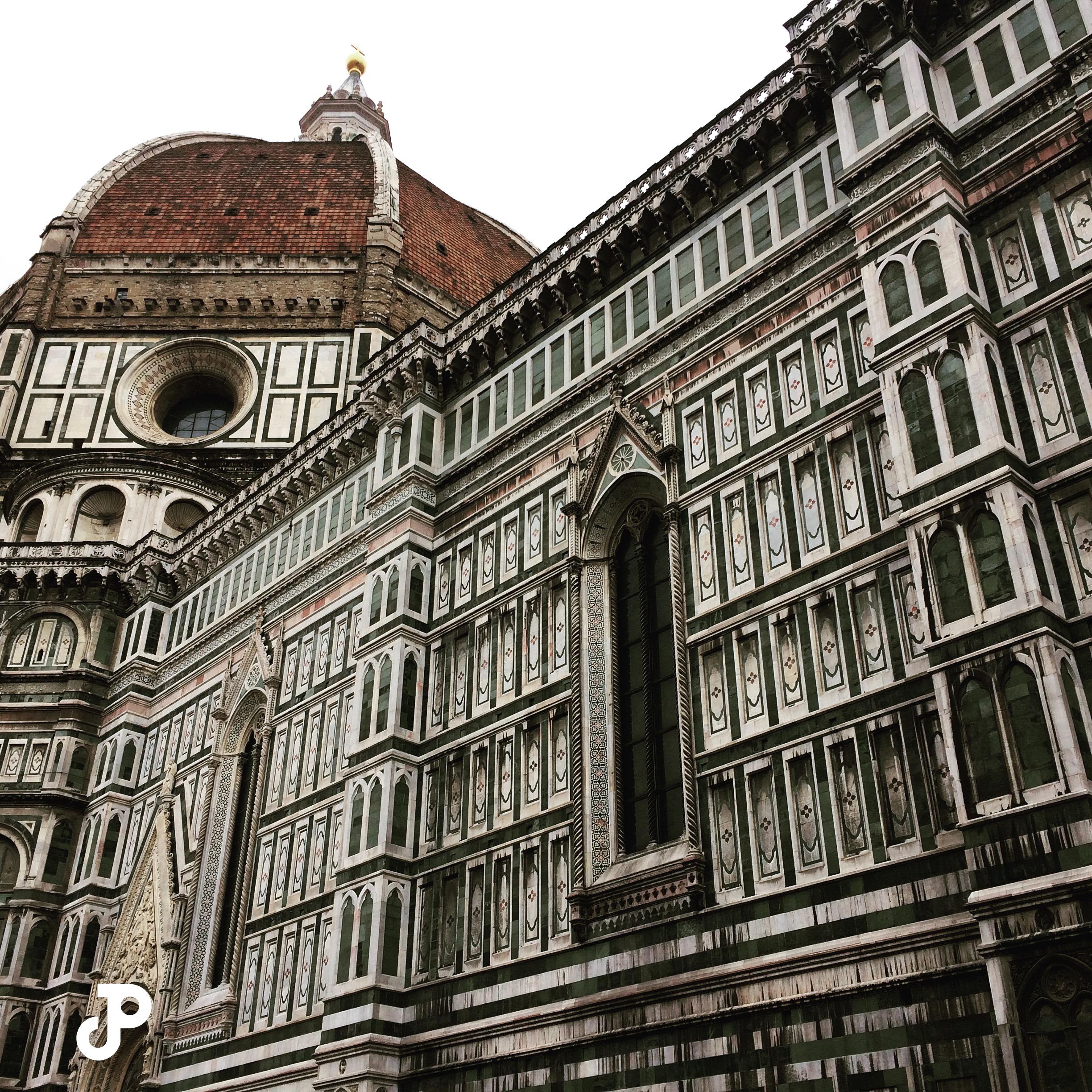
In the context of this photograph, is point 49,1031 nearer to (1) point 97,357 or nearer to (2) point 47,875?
(2) point 47,875

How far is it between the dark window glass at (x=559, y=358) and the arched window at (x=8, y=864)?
1587cm

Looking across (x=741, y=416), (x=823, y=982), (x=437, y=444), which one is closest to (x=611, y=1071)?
(x=823, y=982)

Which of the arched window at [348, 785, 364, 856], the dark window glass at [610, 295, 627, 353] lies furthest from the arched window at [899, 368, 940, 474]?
the arched window at [348, 785, 364, 856]

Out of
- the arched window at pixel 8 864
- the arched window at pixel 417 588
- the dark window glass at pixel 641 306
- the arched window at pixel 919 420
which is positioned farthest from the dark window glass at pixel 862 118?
the arched window at pixel 8 864

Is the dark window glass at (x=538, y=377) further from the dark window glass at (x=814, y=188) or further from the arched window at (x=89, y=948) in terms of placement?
the arched window at (x=89, y=948)

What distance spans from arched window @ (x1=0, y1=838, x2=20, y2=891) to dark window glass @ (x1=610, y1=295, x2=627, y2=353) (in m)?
17.2

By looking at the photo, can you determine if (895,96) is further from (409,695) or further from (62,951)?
(62,951)

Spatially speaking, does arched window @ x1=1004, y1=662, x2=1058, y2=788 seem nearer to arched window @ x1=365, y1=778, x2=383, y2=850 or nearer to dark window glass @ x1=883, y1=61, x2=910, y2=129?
dark window glass @ x1=883, y1=61, x2=910, y2=129

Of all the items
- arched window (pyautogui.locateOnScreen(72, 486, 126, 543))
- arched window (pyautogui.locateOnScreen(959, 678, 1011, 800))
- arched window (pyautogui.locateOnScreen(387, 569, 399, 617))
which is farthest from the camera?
arched window (pyautogui.locateOnScreen(72, 486, 126, 543))

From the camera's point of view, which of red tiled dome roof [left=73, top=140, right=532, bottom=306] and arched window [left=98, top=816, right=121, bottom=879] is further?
red tiled dome roof [left=73, top=140, right=532, bottom=306]

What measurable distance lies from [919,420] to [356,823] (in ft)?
33.3

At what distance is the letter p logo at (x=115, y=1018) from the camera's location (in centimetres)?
2116

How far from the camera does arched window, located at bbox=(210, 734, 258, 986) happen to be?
2070 cm

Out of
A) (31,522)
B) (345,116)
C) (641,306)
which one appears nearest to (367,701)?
(641,306)
